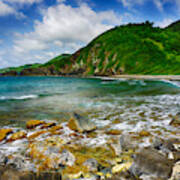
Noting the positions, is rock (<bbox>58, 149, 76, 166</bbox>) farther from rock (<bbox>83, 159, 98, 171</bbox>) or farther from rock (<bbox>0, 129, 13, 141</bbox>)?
rock (<bbox>0, 129, 13, 141</bbox>)

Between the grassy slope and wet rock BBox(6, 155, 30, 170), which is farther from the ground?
Result: the grassy slope

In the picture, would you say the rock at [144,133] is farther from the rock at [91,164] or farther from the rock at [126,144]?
the rock at [91,164]

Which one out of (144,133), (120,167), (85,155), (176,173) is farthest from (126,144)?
(176,173)

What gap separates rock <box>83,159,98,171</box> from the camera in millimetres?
5595

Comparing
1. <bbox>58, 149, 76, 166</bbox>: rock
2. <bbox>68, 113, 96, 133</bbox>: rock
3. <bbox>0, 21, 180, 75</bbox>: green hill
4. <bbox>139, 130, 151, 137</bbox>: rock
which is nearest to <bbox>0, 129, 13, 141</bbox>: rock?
<bbox>68, 113, 96, 133</bbox>: rock

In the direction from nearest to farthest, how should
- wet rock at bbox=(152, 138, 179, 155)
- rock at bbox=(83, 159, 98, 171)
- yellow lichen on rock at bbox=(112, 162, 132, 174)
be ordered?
yellow lichen on rock at bbox=(112, 162, 132, 174), rock at bbox=(83, 159, 98, 171), wet rock at bbox=(152, 138, 179, 155)

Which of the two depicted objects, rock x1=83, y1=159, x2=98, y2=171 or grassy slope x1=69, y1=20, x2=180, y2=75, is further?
grassy slope x1=69, y1=20, x2=180, y2=75

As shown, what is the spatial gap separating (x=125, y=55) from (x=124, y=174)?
132 m

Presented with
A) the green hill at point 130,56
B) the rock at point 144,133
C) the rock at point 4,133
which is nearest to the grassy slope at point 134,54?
the green hill at point 130,56

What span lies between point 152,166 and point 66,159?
3512 mm

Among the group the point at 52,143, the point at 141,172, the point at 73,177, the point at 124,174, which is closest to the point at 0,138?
the point at 52,143

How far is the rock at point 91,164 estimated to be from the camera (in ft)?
18.4

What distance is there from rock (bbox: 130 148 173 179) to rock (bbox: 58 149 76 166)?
2.57m

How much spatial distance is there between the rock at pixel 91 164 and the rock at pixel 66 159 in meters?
0.64
